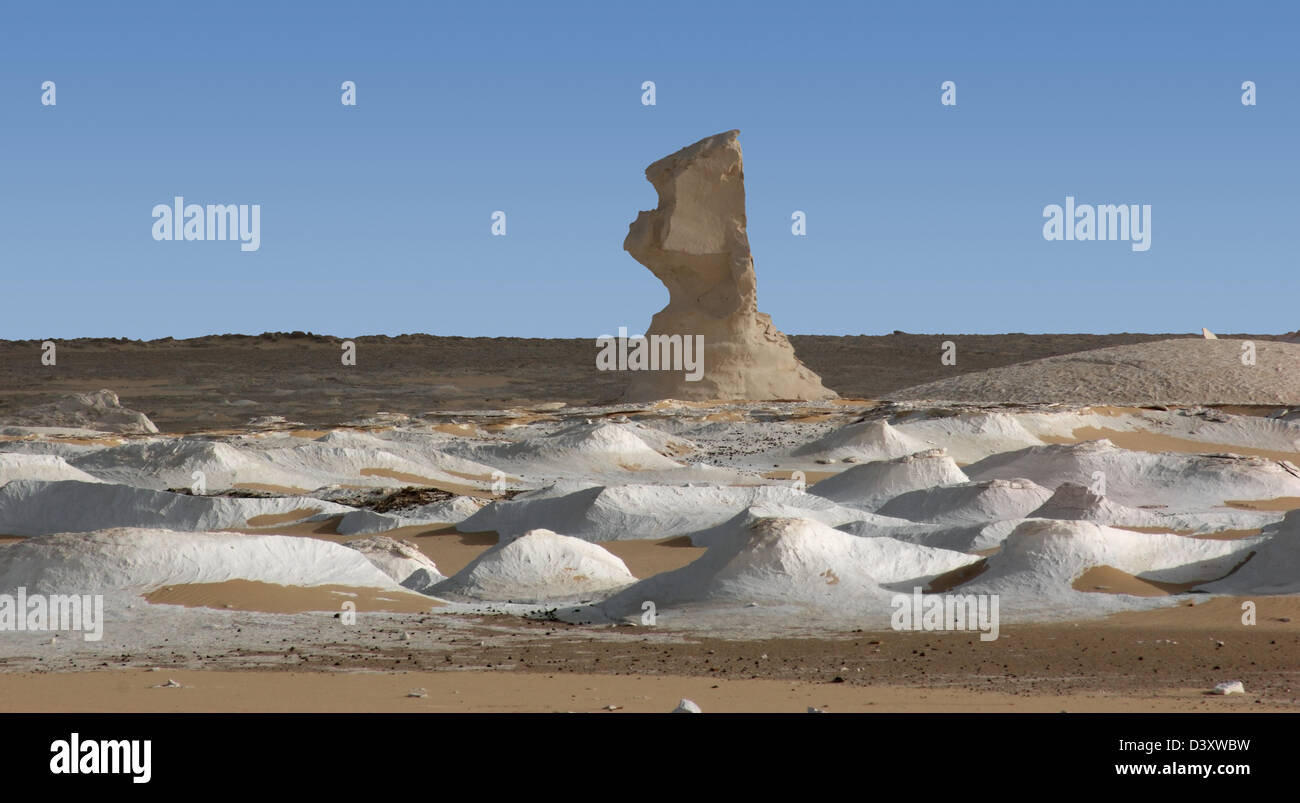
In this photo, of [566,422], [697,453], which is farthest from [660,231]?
[697,453]

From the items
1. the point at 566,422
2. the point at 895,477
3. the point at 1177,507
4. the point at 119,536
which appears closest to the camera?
the point at 119,536

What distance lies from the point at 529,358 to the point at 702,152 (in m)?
45.2

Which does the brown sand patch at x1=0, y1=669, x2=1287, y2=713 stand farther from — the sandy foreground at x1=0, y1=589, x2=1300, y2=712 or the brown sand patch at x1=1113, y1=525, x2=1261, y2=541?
the brown sand patch at x1=1113, y1=525, x2=1261, y2=541

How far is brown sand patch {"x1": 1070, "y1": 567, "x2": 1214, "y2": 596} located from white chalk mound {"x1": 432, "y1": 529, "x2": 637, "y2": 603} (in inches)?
185

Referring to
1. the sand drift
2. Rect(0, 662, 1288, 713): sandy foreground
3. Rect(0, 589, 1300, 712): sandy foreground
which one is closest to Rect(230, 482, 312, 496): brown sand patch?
the sand drift

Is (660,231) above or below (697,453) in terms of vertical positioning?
above

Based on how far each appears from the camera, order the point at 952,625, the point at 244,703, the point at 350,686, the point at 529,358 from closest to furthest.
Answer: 1. the point at 244,703
2. the point at 350,686
3. the point at 952,625
4. the point at 529,358

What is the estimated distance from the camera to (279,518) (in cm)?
2198

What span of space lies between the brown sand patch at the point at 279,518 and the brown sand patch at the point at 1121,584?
11.9 m

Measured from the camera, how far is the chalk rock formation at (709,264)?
36844 millimetres

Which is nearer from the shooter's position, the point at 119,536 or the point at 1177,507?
the point at 119,536

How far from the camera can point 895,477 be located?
24562 millimetres

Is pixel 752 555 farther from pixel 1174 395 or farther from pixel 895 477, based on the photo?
pixel 1174 395

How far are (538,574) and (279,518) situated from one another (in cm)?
745
